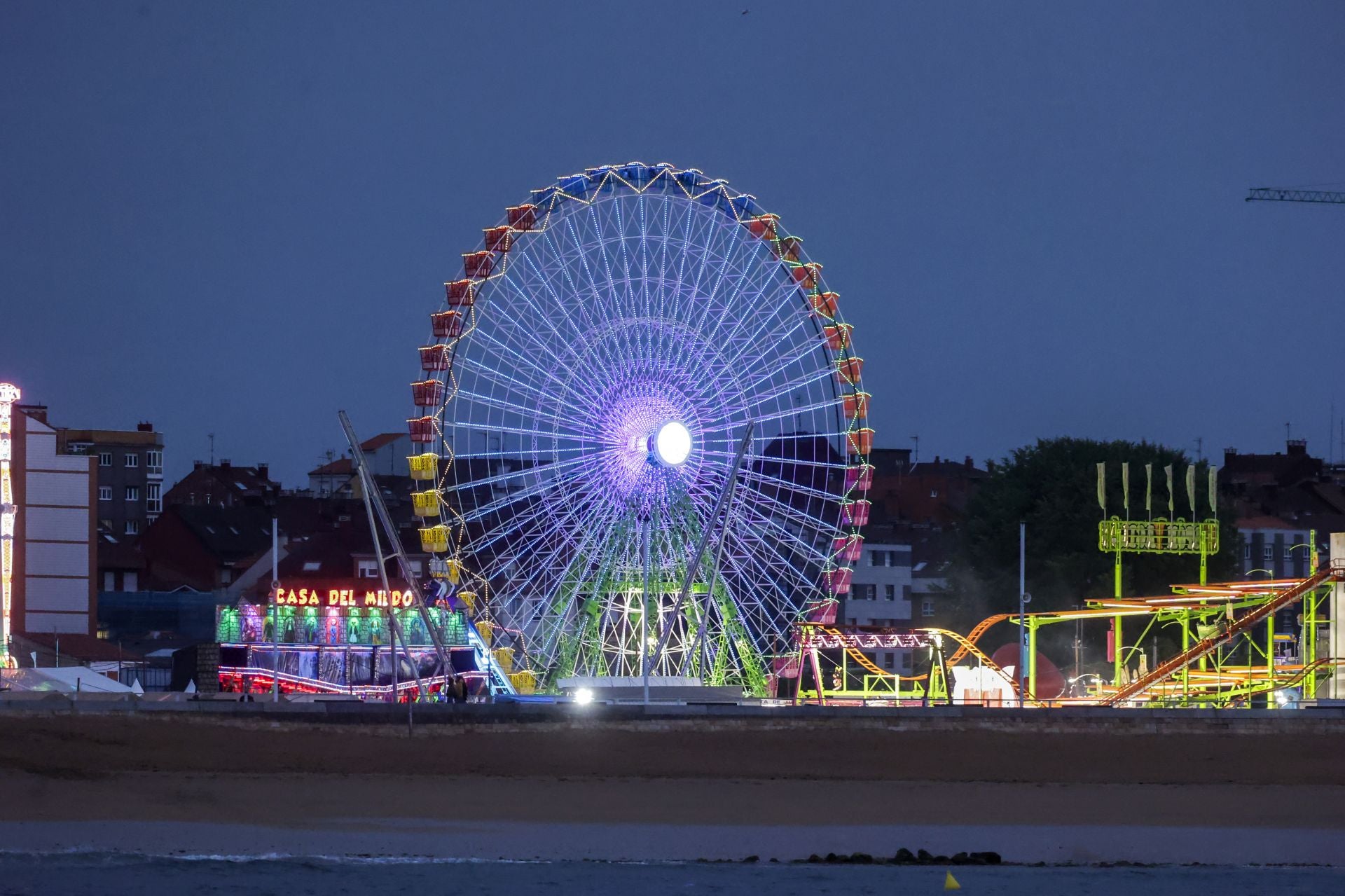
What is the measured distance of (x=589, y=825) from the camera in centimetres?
5031

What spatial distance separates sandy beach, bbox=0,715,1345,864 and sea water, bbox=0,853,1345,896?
940mm

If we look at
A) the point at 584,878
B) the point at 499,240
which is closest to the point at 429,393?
the point at 499,240

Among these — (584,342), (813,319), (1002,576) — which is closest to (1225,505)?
(1002,576)

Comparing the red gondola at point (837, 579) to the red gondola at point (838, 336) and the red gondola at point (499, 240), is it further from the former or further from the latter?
the red gondola at point (499, 240)

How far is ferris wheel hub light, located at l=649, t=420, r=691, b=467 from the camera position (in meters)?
64.8

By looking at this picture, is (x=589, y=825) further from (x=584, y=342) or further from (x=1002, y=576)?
(x=1002, y=576)

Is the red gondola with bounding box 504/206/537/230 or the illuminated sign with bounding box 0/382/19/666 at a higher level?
the red gondola with bounding box 504/206/537/230

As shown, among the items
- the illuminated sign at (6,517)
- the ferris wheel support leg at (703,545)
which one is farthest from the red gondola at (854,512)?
the illuminated sign at (6,517)

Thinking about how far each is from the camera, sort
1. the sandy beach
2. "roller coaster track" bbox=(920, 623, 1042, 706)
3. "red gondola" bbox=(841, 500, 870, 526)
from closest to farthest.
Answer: the sandy beach < "roller coaster track" bbox=(920, 623, 1042, 706) < "red gondola" bbox=(841, 500, 870, 526)

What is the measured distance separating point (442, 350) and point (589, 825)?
20.3 m

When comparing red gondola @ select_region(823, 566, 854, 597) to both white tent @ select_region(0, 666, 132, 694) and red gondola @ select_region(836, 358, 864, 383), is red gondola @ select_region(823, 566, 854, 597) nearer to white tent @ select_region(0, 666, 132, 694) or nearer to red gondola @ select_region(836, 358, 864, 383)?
red gondola @ select_region(836, 358, 864, 383)

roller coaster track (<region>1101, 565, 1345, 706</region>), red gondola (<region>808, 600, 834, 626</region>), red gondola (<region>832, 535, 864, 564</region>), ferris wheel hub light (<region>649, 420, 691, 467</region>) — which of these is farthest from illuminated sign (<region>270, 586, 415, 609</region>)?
roller coaster track (<region>1101, 565, 1345, 706</region>)

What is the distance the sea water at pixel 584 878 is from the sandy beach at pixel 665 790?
3.08 ft

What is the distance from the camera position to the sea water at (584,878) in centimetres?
4353
